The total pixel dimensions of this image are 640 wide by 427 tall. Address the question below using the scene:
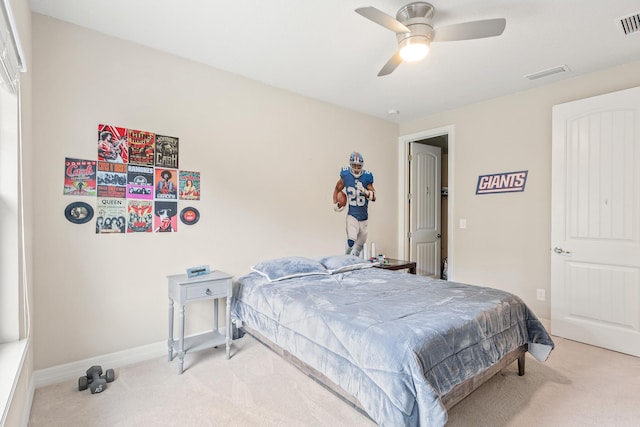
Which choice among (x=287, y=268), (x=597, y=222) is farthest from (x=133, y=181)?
(x=597, y=222)

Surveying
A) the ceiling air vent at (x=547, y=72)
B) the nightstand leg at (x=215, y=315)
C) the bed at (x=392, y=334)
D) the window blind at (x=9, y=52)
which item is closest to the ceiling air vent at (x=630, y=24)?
the ceiling air vent at (x=547, y=72)

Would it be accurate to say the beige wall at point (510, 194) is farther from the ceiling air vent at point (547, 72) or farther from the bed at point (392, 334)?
the bed at point (392, 334)

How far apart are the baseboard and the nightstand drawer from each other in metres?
0.61

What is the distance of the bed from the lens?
154 centimetres

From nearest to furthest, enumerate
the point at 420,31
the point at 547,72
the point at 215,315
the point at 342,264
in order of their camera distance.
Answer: the point at 420,31
the point at 215,315
the point at 547,72
the point at 342,264

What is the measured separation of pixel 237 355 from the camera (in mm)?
2691

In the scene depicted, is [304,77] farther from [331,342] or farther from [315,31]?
[331,342]

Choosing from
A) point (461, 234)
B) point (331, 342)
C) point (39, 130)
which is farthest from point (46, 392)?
point (461, 234)

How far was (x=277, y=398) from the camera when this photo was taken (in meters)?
2.07

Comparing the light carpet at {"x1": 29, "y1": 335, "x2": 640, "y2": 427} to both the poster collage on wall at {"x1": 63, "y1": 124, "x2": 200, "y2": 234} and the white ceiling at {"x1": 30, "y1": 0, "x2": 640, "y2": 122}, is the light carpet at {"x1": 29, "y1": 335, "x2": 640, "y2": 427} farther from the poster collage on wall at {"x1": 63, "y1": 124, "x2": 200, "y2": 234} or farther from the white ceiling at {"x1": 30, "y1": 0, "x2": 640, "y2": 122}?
the white ceiling at {"x1": 30, "y1": 0, "x2": 640, "y2": 122}

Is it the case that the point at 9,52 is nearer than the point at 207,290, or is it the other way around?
the point at 9,52

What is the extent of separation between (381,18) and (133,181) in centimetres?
218

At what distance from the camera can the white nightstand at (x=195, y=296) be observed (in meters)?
2.42

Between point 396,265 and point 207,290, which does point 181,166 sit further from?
point 396,265
